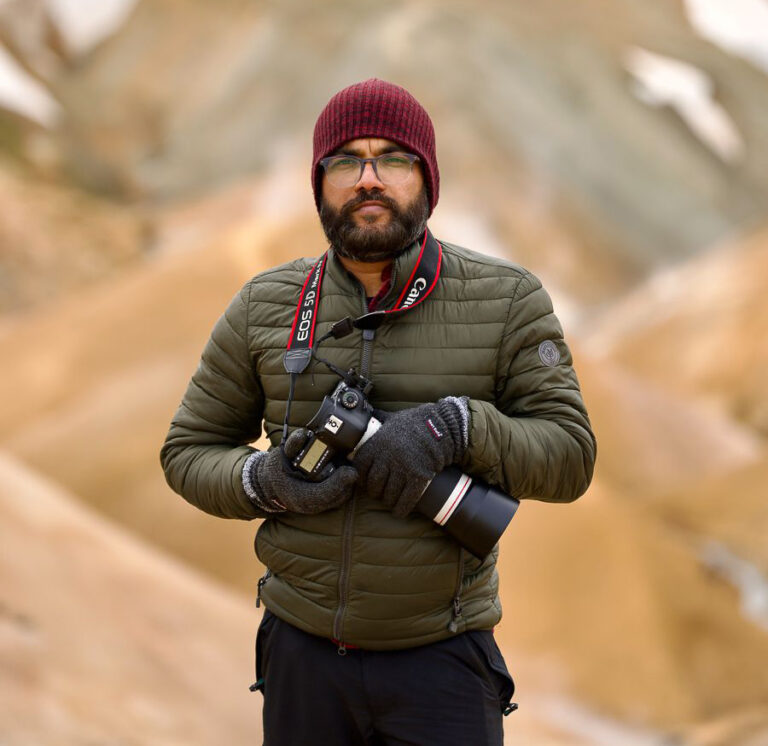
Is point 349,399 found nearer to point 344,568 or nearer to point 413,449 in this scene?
point 413,449

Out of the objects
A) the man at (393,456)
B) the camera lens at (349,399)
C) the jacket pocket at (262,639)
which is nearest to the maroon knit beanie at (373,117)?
the man at (393,456)

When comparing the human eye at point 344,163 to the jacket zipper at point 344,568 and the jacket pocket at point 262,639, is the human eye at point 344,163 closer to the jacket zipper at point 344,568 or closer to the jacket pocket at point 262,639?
the jacket zipper at point 344,568

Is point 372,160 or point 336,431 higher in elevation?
point 372,160

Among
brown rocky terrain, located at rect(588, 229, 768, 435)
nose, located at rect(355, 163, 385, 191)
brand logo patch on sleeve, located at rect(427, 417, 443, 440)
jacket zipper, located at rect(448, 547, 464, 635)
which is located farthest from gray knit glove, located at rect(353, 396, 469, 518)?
brown rocky terrain, located at rect(588, 229, 768, 435)

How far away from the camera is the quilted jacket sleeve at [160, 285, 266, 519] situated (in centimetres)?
209

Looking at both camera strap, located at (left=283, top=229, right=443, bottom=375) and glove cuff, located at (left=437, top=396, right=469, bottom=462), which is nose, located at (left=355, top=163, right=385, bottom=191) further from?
glove cuff, located at (left=437, top=396, right=469, bottom=462)

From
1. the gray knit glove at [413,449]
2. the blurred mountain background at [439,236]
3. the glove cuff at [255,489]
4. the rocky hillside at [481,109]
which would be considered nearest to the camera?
the gray knit glove at [413,449]

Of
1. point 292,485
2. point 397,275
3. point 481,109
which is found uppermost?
point 481,109

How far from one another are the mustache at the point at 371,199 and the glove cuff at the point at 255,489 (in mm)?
473

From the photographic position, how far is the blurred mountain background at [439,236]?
6.28m

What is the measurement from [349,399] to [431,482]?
7.9 inches

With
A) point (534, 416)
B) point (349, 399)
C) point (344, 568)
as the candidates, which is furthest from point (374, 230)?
point (344, 568)

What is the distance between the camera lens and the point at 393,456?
1.87 metres

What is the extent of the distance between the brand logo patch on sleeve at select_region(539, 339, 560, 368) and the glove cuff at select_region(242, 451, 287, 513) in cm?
53
